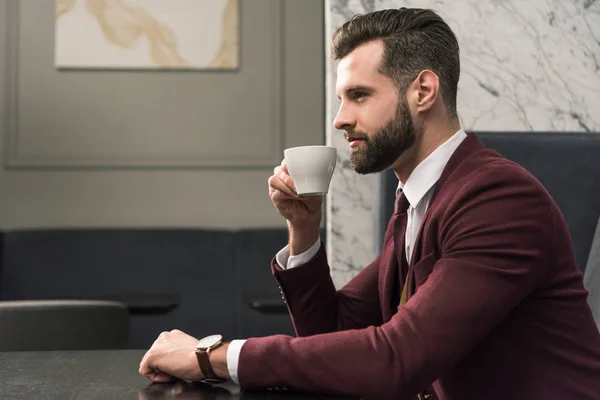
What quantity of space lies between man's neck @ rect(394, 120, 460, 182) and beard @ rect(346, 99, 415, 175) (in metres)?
0.02

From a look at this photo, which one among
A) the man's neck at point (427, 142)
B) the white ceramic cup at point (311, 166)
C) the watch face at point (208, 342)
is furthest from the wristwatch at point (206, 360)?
the man's neck at point (427, 142)

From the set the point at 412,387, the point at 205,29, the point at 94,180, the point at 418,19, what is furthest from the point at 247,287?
the point at 412,387

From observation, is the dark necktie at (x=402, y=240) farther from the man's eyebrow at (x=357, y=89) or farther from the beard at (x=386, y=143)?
the man's eyebrow at (x=357, y=89)

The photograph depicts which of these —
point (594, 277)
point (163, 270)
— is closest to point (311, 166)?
point (594, 277)

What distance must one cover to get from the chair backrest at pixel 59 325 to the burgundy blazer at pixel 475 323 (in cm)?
72

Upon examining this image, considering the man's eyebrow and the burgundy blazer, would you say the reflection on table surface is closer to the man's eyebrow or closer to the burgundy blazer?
the burgundy blazer

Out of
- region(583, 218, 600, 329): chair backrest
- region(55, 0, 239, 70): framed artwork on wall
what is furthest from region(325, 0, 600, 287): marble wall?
region(55, 0, 239, 70): framed artwork on wall

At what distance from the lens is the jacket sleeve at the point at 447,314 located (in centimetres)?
94

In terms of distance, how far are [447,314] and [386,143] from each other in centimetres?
42

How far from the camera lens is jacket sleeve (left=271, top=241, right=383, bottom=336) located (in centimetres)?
145

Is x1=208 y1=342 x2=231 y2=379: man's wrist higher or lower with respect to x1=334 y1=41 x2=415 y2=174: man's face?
lower

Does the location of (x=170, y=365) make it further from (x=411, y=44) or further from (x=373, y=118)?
(x=411, y=44)

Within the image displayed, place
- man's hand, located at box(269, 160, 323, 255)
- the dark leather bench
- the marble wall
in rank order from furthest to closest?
the dark leather bench < the marble wall < man's hand, located at box(269, 160, 323, 255)

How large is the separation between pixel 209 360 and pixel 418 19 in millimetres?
780
